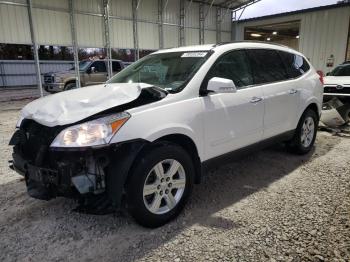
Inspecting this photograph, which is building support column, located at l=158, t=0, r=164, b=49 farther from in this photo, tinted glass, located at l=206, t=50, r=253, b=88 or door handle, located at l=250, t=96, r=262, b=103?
Answer: door handle, located at l=250, t=96, r=262, b=103

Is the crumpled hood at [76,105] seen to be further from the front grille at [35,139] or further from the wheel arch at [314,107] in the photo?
the wheel arch at [314,107]

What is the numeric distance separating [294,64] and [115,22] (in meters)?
12.1

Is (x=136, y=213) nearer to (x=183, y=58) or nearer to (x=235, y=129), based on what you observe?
(x=235, y=129)

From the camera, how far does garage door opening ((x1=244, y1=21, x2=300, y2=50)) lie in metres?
22.4

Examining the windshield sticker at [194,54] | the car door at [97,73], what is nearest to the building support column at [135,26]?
the car door at [97,73]

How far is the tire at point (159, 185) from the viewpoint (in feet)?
8.75

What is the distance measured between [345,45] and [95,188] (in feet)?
56.5

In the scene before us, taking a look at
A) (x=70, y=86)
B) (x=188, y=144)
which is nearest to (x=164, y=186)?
(x=188, y=144)

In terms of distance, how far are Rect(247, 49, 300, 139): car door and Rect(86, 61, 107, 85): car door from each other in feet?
39.0

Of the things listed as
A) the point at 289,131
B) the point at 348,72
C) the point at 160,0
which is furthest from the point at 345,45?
the point at 289,131

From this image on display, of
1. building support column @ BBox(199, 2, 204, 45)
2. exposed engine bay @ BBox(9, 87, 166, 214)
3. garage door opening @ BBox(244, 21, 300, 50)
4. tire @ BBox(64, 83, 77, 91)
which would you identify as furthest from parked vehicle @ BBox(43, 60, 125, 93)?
exposed engine bay @ BBox(9, 87, 166, 214)

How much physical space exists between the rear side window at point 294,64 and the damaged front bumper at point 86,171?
2979 millimetres

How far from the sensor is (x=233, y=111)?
351 centimetres

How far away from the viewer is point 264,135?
409 cm
